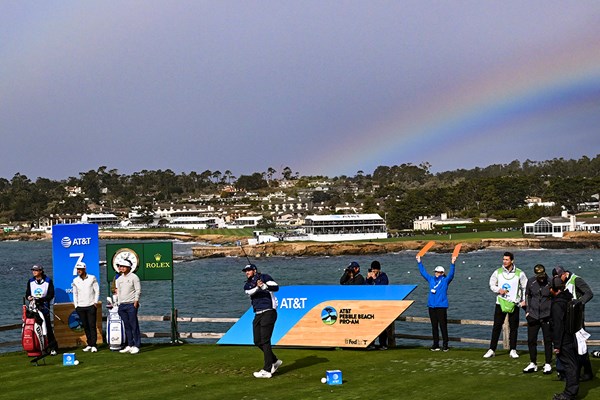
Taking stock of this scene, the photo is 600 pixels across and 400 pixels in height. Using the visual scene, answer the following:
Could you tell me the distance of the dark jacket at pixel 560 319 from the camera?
39.5ft

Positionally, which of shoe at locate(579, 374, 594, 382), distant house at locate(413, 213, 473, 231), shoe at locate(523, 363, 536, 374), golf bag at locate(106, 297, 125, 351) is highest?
distant house at locate(413, 213, 473, 231)

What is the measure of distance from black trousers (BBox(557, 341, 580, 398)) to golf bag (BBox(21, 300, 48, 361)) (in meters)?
10.4

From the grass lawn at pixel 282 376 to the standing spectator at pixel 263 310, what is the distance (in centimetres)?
33

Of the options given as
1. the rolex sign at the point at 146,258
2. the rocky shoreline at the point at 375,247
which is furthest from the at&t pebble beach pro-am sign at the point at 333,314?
the rocky shoreline at the point at 375,247

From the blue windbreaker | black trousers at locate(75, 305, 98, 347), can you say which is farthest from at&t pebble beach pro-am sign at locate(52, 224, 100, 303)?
the blue windbreaker

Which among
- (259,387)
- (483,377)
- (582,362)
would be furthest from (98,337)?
(582,362)

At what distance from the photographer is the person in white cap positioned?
17.7 meters

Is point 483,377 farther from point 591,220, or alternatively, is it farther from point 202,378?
point 591,220

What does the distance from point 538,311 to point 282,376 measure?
15.2 ft

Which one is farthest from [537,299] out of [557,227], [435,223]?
[435,223]

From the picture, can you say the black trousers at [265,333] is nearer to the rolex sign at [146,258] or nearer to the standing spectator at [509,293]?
the standing spectator at [509,293]

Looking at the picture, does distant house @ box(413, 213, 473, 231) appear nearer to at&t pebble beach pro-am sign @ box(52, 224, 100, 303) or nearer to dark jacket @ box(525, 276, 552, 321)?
at&t pebble beach pro-am sign @ box(52, 224, 100, 303)

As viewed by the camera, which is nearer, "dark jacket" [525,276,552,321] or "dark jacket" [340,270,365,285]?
"dark jacket" [525,276,552,321]

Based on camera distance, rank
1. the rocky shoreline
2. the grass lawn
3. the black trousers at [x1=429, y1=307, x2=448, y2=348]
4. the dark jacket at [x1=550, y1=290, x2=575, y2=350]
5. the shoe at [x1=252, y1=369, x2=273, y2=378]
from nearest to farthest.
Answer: the dark jacket at [x1=550, y1=290, x2=575, y2=350], the grass lawn, the shoe at [x1=252, y1=369, x2=273, y2=378], the black trousers at [x1=429, y1=307, x2=448, y2=348], the rocky shoreline
